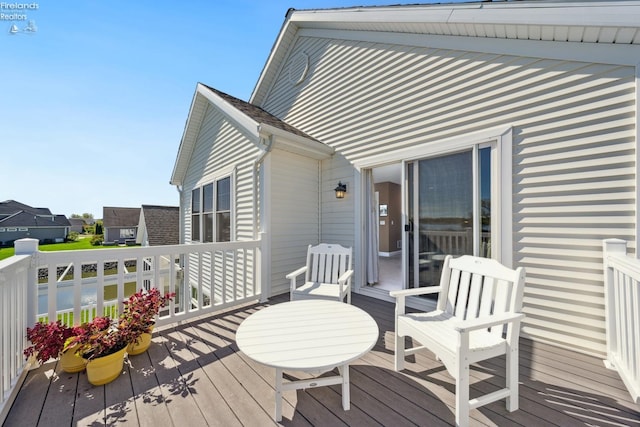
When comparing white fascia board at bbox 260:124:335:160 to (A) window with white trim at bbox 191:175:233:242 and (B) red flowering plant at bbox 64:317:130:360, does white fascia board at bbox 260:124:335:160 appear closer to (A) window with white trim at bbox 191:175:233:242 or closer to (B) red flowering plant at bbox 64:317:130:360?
(A) window with white trim at bbox 191:175:233:242

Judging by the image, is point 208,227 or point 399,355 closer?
point 399,355

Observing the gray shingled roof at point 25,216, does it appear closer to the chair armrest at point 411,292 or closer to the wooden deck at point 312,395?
the wooden deck at point 312,395

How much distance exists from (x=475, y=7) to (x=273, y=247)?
4118 mm

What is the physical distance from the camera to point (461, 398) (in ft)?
4.70

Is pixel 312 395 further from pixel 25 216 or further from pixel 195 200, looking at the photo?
pixel 25 216

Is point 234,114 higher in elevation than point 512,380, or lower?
higher

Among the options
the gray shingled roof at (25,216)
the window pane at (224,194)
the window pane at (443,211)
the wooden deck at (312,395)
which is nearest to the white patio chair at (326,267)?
the window pane at (443,211)

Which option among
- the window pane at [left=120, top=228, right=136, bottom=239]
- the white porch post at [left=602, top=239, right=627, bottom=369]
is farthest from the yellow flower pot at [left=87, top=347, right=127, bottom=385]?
the window pane at [left=120, top=228, right=136, bottom=239]

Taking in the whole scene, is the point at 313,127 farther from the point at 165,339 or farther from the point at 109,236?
the point at 109,236

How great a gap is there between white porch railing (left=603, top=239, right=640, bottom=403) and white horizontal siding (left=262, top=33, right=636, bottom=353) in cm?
13

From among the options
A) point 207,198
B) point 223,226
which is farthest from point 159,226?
point 223,226

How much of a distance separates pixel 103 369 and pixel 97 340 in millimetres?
229

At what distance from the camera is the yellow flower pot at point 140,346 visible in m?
2.27

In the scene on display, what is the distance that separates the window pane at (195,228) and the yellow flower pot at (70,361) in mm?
5023
